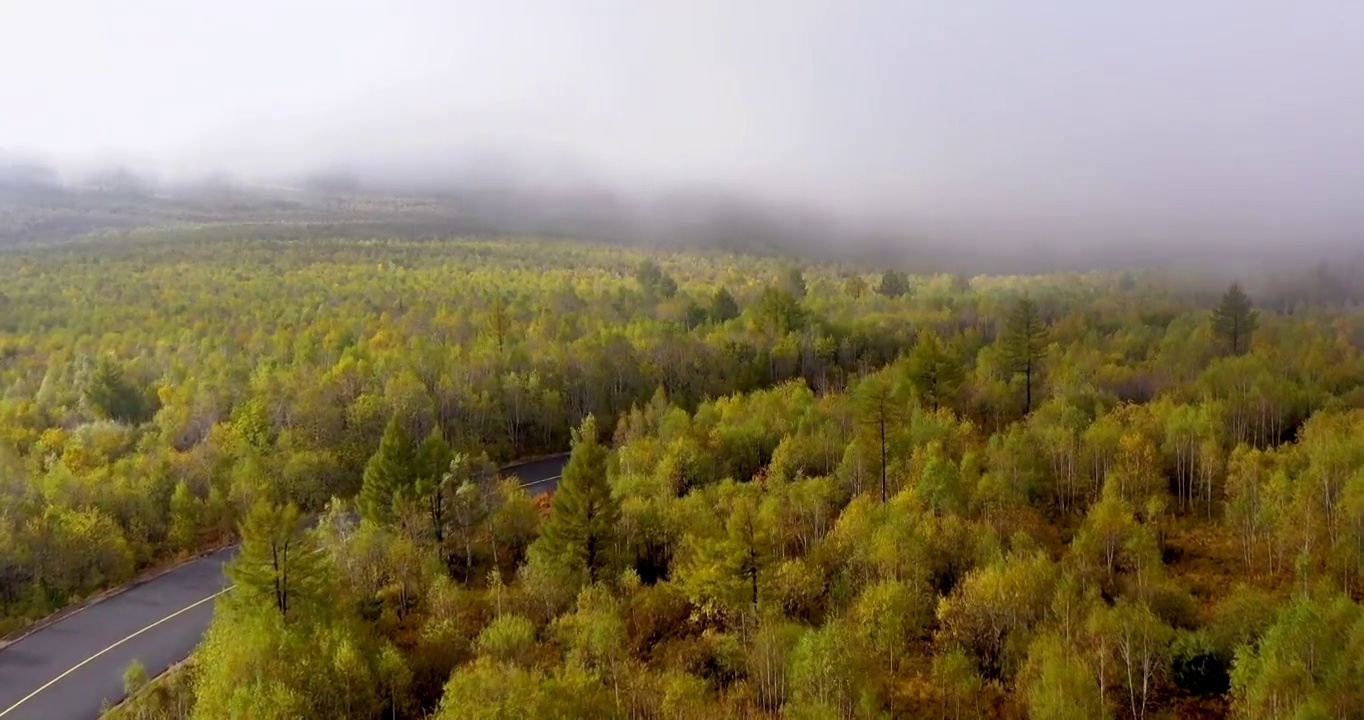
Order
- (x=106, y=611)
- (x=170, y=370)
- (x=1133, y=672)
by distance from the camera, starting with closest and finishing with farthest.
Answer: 1. (x=1133, y=672)
2. (x=106, y=611)
3. (x=170, y=370)

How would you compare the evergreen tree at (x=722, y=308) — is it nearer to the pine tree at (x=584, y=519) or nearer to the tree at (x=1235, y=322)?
the tree at (x=1235, y=322)

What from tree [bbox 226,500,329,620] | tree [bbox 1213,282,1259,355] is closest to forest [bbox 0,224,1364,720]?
tree [bbox 226,500,329,620]

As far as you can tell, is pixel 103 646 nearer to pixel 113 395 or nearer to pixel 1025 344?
pixel 113 395

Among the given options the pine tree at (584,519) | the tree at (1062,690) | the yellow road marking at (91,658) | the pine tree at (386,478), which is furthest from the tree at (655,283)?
the tree at (1062,690)

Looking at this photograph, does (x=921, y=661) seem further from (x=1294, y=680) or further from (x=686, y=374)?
(x=686, y=374)

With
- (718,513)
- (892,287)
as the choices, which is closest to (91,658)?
(718,513)


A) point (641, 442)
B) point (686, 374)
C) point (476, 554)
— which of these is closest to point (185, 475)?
point (476, 554)

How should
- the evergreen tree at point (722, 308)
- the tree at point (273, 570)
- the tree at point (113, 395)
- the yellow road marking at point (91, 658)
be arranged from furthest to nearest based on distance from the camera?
1. the evergreen tree at point (722, 308)
2. the tree at point (113, 395)
3. the yellow road marking at point (91, 658)
4. the tree at point (273, 570)
